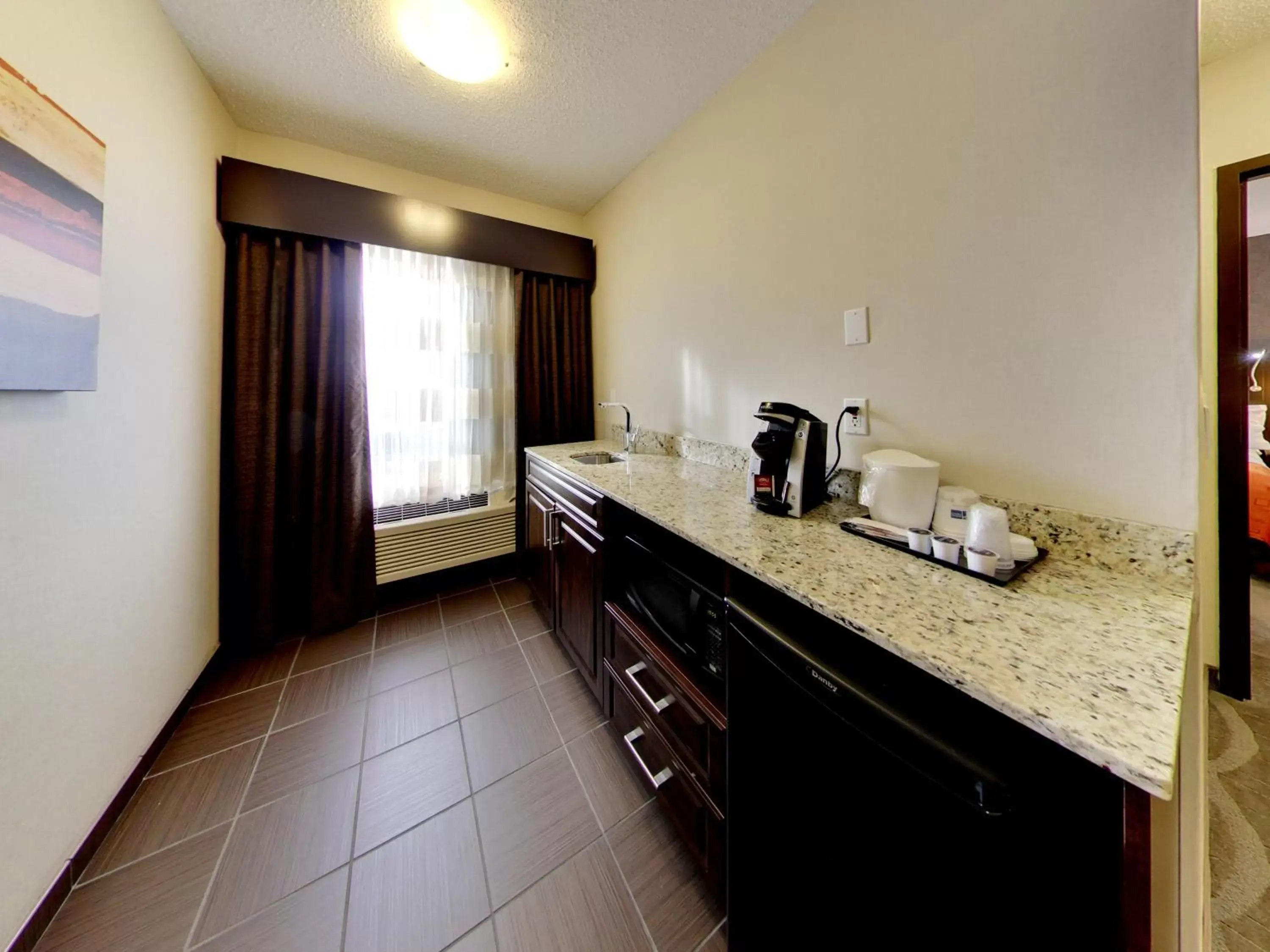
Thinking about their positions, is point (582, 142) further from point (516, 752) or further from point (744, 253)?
point (516, 752)

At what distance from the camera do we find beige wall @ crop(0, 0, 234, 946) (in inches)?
36.1

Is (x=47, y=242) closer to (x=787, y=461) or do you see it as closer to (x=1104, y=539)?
(x=787, y=461)

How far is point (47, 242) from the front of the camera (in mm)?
922

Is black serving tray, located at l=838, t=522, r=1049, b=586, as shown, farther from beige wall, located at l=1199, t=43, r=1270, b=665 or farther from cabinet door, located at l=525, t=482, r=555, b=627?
cabinet door, located at l=525, t=482, r=555, b=627

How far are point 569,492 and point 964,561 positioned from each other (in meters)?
1.32

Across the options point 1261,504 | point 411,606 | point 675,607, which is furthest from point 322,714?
point 1261,504

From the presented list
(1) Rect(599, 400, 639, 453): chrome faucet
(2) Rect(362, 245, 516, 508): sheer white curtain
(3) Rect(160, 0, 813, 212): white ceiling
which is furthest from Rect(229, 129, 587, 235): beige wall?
(1) Rect(599, 400, 639, 453): chrome faucet

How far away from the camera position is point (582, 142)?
2123 mm

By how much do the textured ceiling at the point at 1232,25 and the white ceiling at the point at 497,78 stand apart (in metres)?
1.27

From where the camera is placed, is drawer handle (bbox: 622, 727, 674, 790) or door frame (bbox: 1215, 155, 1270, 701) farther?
door frame (bbox: 1215, 155, 1270, 701)

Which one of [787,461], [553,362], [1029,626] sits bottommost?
[1029,626]

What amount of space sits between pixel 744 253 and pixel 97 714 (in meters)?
2.58

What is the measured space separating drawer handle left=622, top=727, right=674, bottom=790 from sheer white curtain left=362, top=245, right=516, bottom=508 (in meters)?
1.83

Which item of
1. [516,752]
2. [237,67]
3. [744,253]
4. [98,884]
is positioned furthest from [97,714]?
[744,253]
